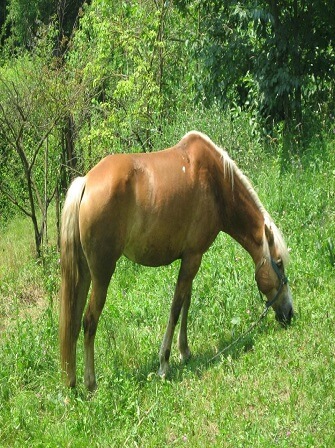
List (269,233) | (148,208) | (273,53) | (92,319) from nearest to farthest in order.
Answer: (92,319)
(148,208)
(269,233)
(273,53)

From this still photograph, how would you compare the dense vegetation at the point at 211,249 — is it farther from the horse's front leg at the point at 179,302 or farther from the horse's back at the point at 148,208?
the horse's back at the point at 148,208

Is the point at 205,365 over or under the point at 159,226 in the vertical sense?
under

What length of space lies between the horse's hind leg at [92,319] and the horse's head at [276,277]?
4.93ft

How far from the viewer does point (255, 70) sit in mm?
11594

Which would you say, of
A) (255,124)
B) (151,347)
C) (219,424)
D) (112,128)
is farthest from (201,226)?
(112,128)

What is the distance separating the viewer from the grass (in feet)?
17.4

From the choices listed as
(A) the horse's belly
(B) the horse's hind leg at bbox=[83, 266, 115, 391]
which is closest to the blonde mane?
(A) the horse's belly

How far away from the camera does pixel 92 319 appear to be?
620cm

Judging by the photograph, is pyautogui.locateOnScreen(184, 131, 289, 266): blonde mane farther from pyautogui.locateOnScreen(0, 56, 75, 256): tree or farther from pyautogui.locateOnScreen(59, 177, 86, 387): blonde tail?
pyautogui.locateOnScreen(0, 56, 75, 256): tree

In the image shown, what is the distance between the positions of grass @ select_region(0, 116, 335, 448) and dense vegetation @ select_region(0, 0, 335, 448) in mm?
17

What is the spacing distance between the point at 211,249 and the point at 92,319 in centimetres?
314

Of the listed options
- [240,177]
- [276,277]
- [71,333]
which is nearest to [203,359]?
[276,277]

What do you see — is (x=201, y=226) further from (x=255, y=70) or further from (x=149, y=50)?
(x=149, y=50)

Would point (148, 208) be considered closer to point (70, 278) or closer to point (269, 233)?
point (70, 278)
